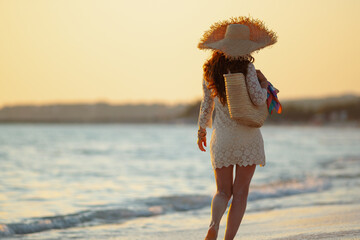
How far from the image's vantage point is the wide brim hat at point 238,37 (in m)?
3.87

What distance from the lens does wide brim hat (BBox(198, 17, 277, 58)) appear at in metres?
3.87

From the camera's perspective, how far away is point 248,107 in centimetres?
387

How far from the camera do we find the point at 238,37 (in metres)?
3.89

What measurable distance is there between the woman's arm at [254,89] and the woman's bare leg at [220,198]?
0.53 meters

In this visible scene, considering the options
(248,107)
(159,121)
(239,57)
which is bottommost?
(159,121)

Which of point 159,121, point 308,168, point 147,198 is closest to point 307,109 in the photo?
point 159,121

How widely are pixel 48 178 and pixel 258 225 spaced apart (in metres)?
6.80

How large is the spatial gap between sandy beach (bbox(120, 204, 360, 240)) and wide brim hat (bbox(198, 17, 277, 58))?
1.97 metres

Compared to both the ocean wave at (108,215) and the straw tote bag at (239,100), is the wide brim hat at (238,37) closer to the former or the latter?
the straw tote bag at (239,100)

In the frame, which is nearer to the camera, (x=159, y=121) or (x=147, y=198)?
(x=147, y=198)

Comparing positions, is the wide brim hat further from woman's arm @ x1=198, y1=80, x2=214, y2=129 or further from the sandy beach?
the sandy beach

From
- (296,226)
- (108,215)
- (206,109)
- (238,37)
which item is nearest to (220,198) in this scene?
(206,109)

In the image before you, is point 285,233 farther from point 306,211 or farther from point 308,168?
point 308,168

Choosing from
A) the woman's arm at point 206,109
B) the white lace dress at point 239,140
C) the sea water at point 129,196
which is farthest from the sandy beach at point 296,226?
the woman's arm at point 206,109
